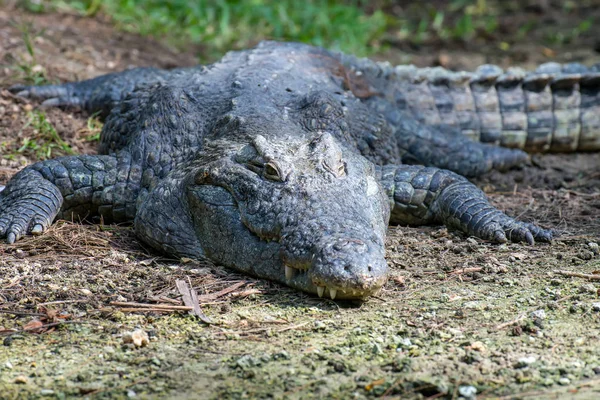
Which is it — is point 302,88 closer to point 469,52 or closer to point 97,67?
point 97,67

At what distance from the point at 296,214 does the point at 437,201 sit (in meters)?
1.45

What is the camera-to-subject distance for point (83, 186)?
4.99 meters

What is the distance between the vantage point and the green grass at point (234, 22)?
903cm

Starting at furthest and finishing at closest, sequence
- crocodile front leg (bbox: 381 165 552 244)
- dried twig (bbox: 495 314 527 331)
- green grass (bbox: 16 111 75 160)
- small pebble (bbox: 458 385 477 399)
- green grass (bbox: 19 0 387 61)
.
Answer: green grass (bbox: 19 0 387 61) < green grass (bbox: 16 111 75 160) < crocodile front leg (bbox: 381 165 552 244) < dried twig (bbox: 495 314 527 331) < small pebble (bbox: 458 385 477 399)

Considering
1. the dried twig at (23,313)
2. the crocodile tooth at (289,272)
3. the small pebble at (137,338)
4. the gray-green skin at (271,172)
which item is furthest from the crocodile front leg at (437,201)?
the dried twig at (23,313)

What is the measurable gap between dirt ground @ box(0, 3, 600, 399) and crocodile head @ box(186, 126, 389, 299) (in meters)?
0.14

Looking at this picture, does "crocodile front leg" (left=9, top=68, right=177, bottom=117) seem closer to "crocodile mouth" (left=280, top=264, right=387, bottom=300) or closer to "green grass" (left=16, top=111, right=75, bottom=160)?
"green grass" (left=16, top=111, right=75, bottom=160)

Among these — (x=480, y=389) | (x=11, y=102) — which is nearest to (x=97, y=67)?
(x=11, y=102)

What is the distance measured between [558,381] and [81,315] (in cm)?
205

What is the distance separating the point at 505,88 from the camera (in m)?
7.04

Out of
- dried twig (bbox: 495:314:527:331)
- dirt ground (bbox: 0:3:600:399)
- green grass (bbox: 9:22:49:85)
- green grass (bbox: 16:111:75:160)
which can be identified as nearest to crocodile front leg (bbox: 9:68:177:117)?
green grass (bbox: 9:22:49:85)

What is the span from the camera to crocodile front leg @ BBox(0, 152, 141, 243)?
4.87 metres

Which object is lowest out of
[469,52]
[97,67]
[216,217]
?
[216,217]

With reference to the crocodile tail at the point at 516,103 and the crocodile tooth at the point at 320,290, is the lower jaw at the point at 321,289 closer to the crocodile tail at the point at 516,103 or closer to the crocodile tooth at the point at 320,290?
the crocodile tooth at the point at 320,290
